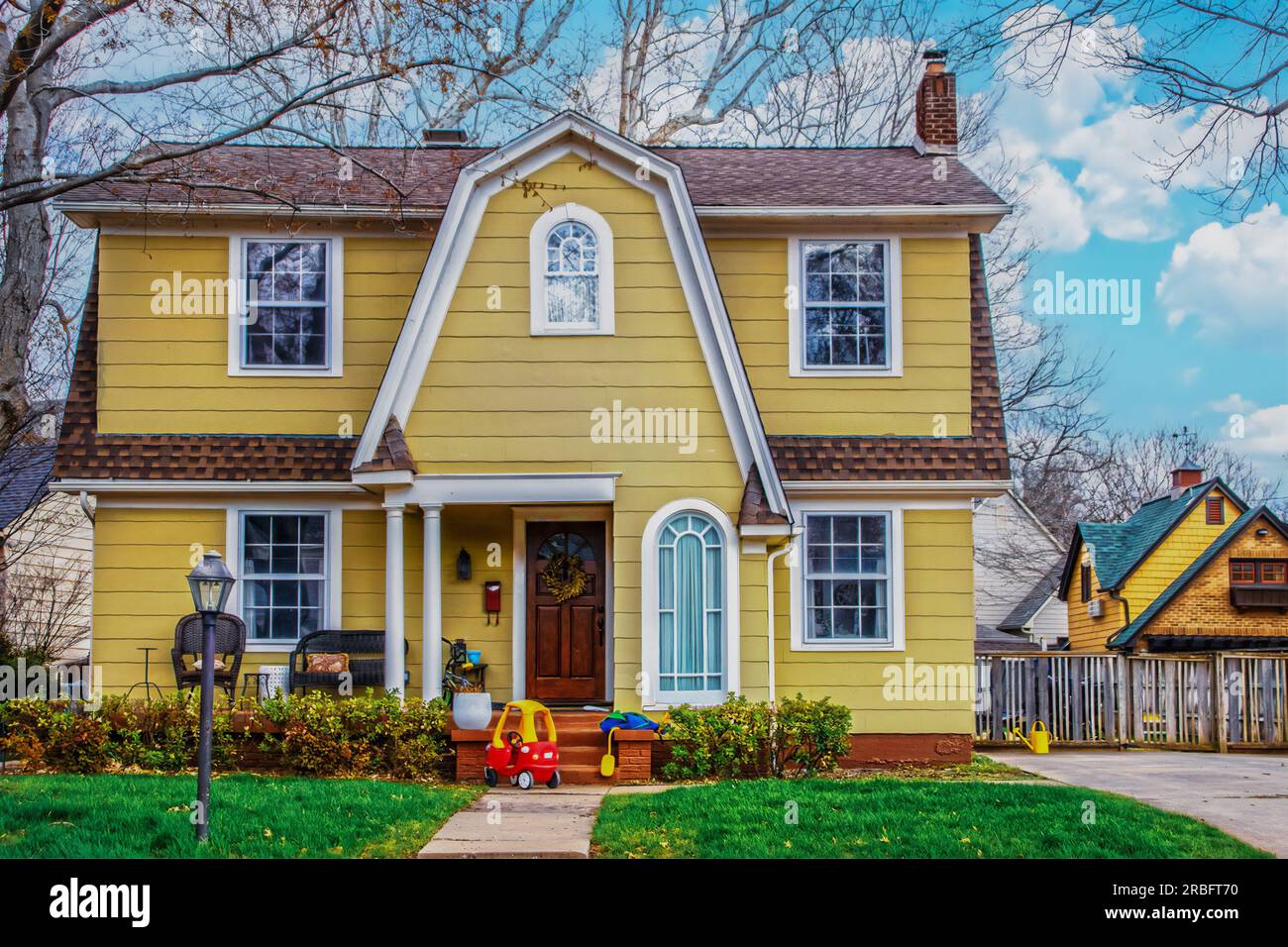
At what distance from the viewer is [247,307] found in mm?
15500

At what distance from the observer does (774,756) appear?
43.7 feet

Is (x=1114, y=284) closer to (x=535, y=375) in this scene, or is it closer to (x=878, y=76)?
(x=535, y=375)

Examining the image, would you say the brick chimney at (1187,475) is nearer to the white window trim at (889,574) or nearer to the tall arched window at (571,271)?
the white window trim at (889,574)

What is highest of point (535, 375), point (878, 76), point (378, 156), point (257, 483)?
point (878, 76)

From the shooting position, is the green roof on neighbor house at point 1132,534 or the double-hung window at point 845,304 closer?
the double-hung window at point 845,304

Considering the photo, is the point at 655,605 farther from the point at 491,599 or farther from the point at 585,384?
the point at 585,384

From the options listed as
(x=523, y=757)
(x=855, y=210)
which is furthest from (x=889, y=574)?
(x=523, y=757)

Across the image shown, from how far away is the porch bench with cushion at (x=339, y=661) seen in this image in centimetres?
1462

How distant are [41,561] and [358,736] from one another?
16935 millimetres

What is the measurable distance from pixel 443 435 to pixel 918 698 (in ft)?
19.9

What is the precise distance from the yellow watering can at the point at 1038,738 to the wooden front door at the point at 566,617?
6.37m

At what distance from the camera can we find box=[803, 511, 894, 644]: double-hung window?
15367 mm

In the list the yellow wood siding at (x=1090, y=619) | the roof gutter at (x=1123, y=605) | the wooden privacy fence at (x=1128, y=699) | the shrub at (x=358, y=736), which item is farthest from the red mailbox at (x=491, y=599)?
the yellow wood siding at (x=1090, y=619)
